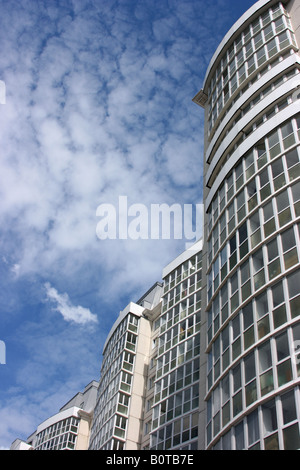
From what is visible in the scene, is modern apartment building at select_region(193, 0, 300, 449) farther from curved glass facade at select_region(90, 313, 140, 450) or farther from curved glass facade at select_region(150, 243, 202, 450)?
curved glass facade at select_region(90, 313, 140, 450)

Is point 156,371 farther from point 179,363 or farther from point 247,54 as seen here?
point 247,54

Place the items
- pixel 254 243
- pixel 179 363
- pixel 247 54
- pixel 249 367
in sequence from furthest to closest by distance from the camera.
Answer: pixel 179 363
pixel 247 54
pixel 254 243
pixel 249 367

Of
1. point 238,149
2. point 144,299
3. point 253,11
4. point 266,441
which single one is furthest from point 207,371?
point 144,299

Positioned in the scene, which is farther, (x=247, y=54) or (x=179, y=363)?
(x=179, y=363)

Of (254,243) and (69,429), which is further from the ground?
(69,429)

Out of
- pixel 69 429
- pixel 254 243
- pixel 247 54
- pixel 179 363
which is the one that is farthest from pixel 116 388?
pixel 247 54

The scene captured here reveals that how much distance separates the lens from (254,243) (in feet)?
73.4

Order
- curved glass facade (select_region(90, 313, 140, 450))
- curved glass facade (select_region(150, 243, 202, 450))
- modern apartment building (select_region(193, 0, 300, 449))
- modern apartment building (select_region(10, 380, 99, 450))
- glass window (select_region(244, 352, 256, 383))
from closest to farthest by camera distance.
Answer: modern apartment building (select_region(193, 0, 300, 449)) → glass window (select_region(244, 352, 256, 383)) → curved glass facade (select_region(150, 243, 202, 450)) → curved glass facade (select_region(90, 313, 140, 450)) → modern apartment building (select_region(10, 380, 99, 450))

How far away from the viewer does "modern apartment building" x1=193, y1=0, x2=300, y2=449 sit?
58.2ft

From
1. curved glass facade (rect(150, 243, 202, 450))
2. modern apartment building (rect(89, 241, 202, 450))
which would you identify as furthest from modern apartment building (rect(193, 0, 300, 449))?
modern apartment building (rect(89, 241, 202, 450))

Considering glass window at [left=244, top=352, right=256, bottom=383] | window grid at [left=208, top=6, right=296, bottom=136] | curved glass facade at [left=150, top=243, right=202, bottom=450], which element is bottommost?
glass window at [left=244, top=352, right=256, bottom=383]

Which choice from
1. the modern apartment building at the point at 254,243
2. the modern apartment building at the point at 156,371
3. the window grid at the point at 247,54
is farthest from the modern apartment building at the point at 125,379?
the window grid at the point at 247,54

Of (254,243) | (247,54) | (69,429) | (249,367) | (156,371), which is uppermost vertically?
(247,54)

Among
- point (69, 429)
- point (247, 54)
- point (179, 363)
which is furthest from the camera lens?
point (69, 429)
